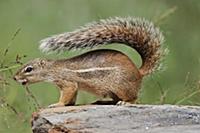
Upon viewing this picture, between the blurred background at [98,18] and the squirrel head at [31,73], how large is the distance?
1219 mm

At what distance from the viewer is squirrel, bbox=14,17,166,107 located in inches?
223

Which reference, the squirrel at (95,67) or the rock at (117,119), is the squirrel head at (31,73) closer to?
the squirrel at (95,67)

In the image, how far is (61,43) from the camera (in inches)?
229

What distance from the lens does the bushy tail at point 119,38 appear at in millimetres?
5816

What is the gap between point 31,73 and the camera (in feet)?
18.9

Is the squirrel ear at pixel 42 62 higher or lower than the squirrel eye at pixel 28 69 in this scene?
higher

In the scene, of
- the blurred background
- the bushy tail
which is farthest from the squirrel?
the blurred background

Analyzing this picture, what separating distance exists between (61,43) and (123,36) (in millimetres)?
300

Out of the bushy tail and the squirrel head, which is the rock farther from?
the bushy tail

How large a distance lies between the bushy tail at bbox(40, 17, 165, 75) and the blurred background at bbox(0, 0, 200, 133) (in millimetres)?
1035

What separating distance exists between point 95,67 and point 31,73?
297 mm

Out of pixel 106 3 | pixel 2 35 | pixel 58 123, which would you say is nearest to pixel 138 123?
pixel 58 123


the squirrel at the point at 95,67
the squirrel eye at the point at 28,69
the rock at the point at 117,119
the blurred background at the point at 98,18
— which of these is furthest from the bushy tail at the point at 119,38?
the blurred background at the point at 98,18

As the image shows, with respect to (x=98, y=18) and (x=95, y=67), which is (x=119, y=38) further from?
(x=98, y=18)
